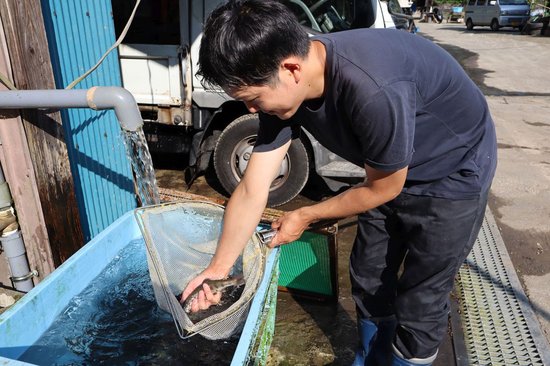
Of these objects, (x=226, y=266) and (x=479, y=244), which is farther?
(x=479, y=244)

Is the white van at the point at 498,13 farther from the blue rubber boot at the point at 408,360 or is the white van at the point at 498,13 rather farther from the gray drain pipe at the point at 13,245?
the gray drain pipe at the point at 13,245

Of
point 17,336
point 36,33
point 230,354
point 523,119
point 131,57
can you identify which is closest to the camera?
point 17,336

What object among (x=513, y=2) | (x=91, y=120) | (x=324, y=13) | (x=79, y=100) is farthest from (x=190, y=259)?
(x=513, y=2)

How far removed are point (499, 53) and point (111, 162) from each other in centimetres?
1550

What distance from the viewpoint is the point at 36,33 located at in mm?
1921

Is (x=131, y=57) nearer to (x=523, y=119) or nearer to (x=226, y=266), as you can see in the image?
(x=226, y=266)

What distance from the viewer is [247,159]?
3854 millimetres

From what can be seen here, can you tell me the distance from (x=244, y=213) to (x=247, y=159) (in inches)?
84.2

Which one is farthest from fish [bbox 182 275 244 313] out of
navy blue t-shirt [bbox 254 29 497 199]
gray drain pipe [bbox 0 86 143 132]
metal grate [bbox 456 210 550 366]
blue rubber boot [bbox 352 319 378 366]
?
metal grate [bbox 456 210 550 366]

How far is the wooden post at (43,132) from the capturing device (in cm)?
188

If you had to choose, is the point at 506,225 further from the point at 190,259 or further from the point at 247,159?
the point at 190,259

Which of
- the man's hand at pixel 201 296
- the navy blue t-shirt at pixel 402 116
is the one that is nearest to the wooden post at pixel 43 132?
the man's hand at pixel 201 296

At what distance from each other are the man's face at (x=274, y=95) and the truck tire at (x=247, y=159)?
2372mm

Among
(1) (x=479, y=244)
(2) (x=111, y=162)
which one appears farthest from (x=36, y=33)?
(1) (x=479, y=244)
